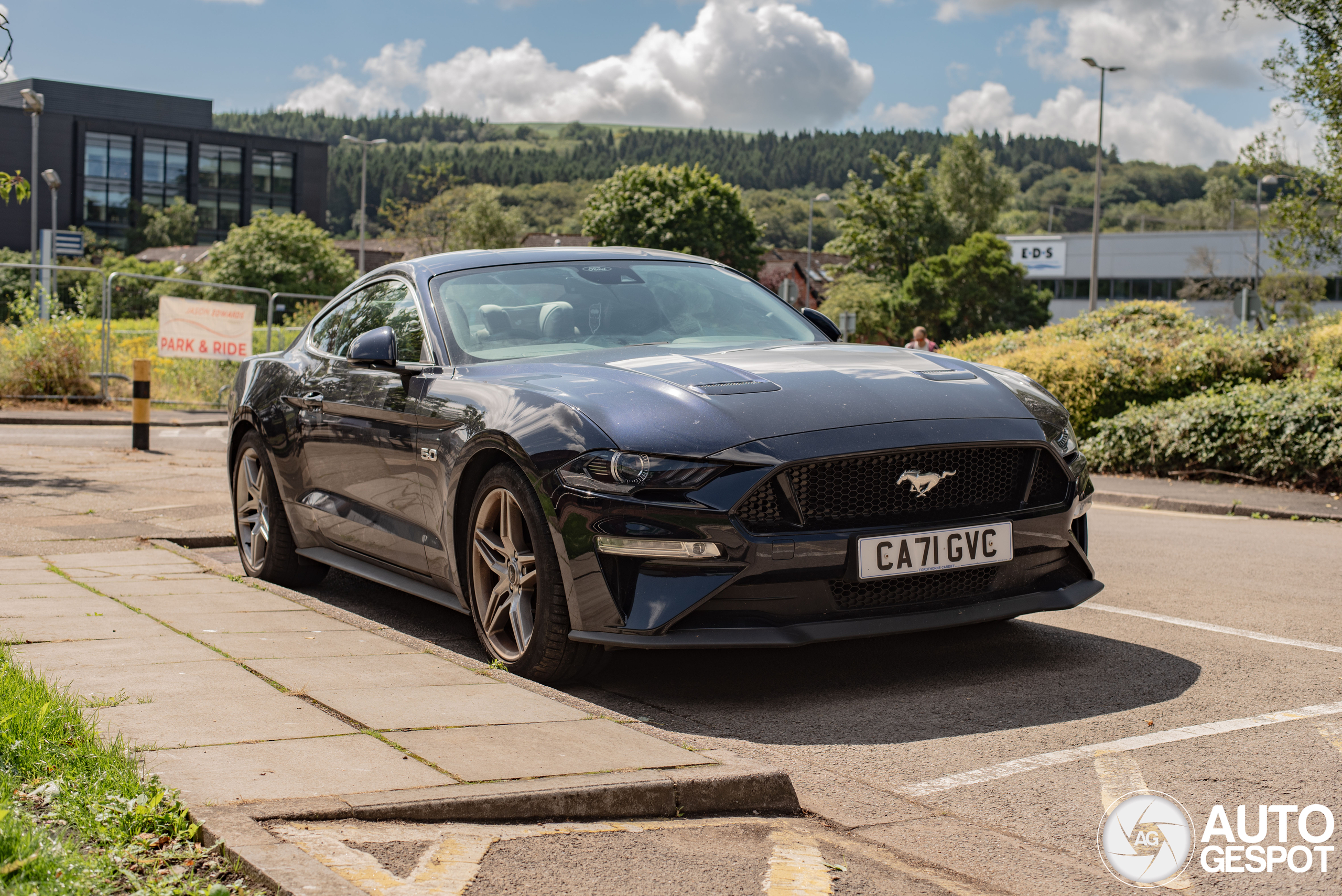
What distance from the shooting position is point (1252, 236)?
75.6m

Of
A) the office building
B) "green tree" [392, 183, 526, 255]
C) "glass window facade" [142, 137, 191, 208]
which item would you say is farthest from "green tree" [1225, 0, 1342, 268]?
"glass window facade" [142, 137, 191, 208]

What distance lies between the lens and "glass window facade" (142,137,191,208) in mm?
95812

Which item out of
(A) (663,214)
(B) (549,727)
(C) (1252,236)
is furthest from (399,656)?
(C) (1252,236)

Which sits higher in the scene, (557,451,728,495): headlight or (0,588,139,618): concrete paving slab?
(557,451,728,495): headlight

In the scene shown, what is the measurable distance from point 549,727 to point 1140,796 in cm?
155

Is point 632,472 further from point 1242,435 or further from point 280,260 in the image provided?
point 280,260

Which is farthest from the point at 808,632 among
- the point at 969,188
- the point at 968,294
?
the point at 969,188

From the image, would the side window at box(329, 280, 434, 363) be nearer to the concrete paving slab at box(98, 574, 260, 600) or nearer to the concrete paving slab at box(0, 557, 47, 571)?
the concrete paving slab at box(98, 574, 260, 600)

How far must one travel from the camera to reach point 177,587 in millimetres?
5902

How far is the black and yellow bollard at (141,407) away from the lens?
14.6 meters

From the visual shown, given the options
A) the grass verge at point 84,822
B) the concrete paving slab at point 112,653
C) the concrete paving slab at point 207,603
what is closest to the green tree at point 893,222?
the concrete paving slab at point 207,603

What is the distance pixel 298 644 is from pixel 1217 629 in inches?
145

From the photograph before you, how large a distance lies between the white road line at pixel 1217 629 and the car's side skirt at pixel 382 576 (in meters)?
2.91

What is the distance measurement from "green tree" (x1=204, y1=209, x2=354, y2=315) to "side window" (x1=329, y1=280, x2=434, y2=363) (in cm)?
6035
